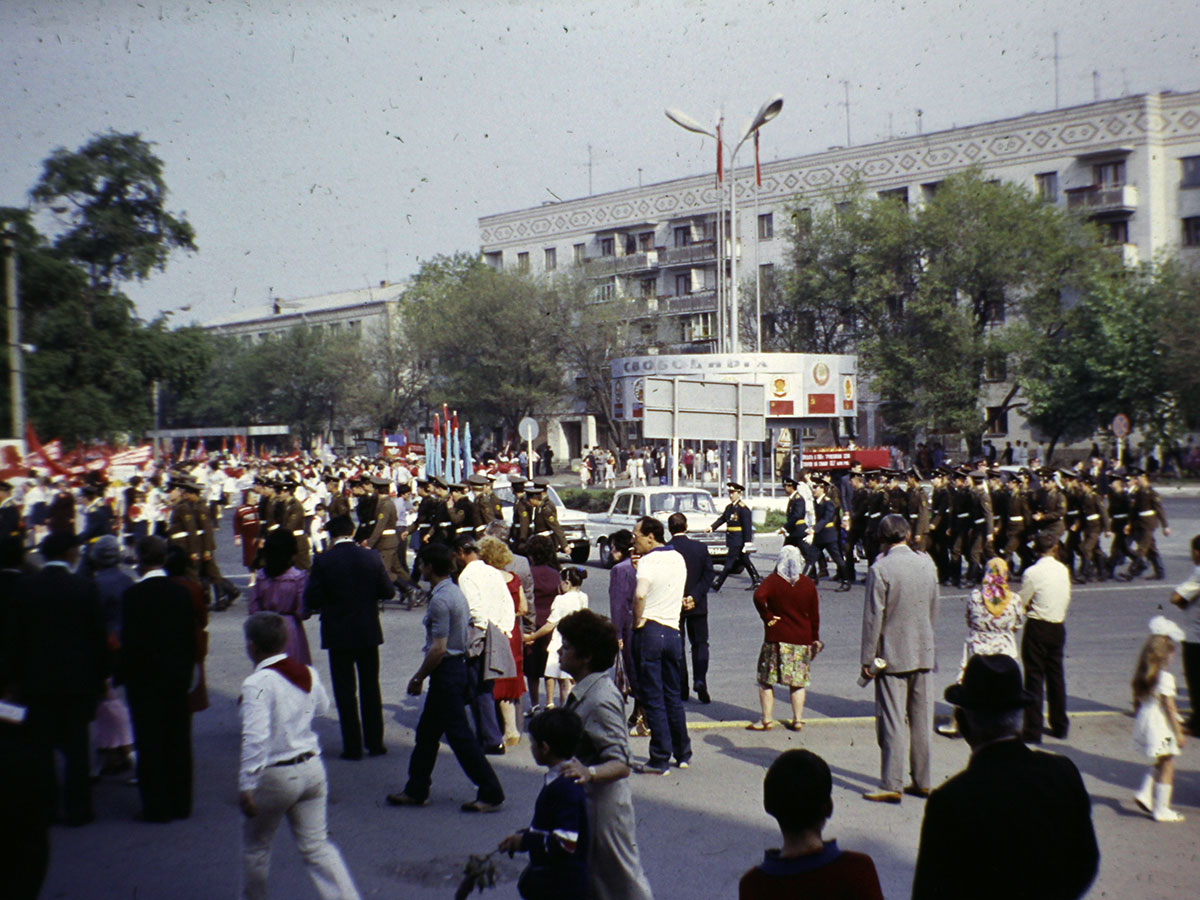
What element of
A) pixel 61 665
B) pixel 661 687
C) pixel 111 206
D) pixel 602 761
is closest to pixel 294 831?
pixel 602 761

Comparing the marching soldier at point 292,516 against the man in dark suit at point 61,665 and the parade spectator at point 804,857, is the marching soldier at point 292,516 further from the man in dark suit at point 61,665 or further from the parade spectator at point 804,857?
the parade spectator at point 804,857

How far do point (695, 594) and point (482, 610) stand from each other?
2686mm

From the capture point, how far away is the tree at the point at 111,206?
2986 centimetres

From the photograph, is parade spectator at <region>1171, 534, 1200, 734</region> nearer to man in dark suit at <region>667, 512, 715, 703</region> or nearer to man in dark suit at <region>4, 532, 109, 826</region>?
man in dark suit at <region>667, 512, 715, 703</region>

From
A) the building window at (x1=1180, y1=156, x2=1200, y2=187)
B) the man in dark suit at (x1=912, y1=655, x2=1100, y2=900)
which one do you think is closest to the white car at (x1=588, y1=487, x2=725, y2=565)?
the man in dark suit at (x1=912, y1=655, x2=1100, y2=900)

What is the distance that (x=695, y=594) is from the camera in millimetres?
10250

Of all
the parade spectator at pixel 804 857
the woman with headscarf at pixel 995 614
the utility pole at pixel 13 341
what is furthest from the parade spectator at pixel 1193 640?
the utility pole at pixel 13 341

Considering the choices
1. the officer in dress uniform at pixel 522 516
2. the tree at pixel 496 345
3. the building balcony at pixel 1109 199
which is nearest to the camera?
the officer in dress uniform at pixel 522 516

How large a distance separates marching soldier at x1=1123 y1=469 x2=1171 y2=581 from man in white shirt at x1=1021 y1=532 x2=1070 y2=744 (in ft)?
36.6

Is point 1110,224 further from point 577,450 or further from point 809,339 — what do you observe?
point 577,450

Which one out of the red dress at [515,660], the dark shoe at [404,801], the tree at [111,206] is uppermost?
the tree at [111,206]

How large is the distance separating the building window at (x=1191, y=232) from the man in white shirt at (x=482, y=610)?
192ft

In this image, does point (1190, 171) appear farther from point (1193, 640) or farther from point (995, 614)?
point (1193, 640)

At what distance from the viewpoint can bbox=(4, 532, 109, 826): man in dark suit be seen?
6.98 metres
